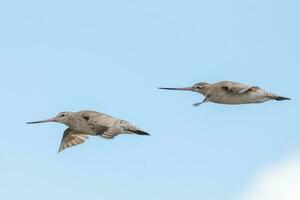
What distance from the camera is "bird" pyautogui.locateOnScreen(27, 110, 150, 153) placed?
35.6 metres

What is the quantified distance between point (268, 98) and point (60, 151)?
30.8ft

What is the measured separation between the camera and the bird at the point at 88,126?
35562 mm

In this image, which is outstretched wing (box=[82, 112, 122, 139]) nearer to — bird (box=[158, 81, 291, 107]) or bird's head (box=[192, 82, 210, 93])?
bird (box=[158, 81, 291, 107])

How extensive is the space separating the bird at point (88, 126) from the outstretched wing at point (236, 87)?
4.32m

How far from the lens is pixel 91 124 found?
122ft

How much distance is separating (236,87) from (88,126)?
592 cm

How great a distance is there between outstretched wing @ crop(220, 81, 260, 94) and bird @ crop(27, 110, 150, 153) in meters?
4.32

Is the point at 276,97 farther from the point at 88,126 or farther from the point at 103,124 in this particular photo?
the point at 88,126

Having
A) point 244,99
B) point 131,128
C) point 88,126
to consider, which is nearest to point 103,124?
point 131,128

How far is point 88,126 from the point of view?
3778 cm

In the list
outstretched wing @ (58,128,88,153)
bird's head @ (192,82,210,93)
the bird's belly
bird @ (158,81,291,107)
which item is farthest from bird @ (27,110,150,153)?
bird's head @ (192,82,210,93)

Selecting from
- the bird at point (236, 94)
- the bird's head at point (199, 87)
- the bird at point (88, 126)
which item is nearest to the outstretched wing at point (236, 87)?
the bird at point (236, 94)

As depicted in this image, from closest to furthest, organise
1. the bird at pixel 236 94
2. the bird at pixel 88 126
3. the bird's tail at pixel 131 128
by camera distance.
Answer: the bird at pixel 88 126
the bird's tail at pixel 131 128
the bird at pixel 236 94

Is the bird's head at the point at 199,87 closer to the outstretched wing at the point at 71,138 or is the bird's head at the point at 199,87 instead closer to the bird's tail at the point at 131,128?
the bird's tail at the point at 131,128
